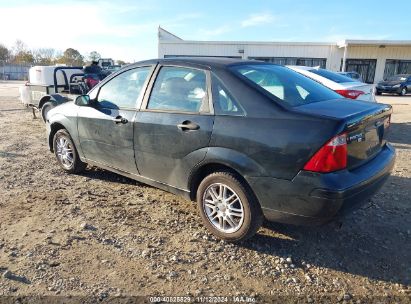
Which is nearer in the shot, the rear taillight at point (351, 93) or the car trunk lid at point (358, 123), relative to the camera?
the car trunk lid at point (358, 123)

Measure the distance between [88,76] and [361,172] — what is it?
825 centimetres

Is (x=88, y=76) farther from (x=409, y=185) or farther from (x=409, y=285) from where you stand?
(x=409, y=285)

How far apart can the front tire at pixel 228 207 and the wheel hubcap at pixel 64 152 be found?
2.68 m

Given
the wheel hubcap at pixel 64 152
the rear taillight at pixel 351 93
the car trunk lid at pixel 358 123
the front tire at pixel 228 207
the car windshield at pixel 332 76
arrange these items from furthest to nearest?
the car windshield at pixel 332 76, the rear taillight at pixel 351 93, the wheel hubcap at pixel 64 152, the front tire at pixel 228 207, the car trunk lid at pixel 358 123

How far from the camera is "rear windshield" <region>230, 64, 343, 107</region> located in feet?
11.0

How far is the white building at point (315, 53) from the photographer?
104 ft

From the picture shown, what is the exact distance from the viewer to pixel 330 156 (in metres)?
2.72

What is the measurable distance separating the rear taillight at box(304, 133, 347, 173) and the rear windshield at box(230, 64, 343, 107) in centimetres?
59

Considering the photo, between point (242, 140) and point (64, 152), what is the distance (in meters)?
3.39

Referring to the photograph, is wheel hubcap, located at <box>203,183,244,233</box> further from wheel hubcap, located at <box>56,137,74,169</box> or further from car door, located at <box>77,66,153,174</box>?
wheel hubcap, located at <box>56,137,74,169</box>

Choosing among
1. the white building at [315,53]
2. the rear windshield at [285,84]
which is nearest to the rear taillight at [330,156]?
the rear windshield at [285,84]

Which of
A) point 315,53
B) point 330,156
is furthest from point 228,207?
point 315,53

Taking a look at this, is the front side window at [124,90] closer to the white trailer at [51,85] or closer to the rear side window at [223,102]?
the rear side window at [223,102]

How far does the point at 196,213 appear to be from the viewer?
410 centimetres
